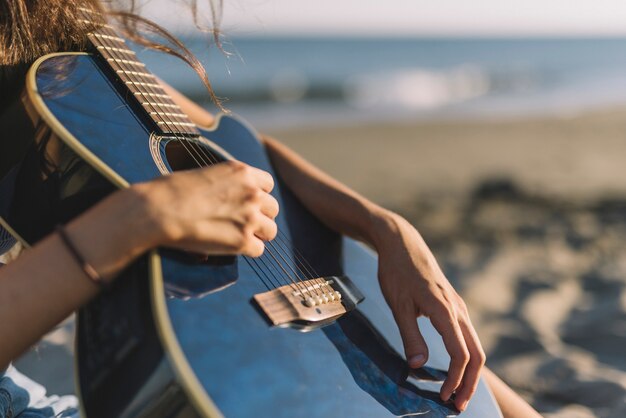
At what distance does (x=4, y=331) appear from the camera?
1039mm

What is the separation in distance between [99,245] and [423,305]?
0.74 metres

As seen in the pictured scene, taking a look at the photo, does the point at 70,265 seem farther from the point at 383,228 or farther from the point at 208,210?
the point at 383,228

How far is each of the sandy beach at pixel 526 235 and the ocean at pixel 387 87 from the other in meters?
2.22

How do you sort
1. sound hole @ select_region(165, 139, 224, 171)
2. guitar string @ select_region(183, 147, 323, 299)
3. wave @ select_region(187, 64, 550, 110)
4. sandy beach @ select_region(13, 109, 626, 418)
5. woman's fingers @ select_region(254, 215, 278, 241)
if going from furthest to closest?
wave @ select_region(187, 64, 550, 110), sandy beach @ select_region(13, 109, 626, 418), sound hole @ select_region(165, 139, 224, 171), guitar string @ select_region(183, 147, 323, 299), woman's fingers @ select_region(254, 215, 278, 241)

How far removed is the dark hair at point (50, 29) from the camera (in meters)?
1.43

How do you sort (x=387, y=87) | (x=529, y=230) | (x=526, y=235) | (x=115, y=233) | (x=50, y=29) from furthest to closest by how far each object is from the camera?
(x=387, y=87), (x=529, y=230), (x=526, y=235), (x=50, y=29), (x=115, y=233)

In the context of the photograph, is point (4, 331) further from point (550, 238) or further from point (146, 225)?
point (550, 238)

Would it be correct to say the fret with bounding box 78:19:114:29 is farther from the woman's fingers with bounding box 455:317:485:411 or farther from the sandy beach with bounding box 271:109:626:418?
the sandy beach with bounding box 271:109:626:418

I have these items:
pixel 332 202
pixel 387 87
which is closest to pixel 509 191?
pixel 332 202

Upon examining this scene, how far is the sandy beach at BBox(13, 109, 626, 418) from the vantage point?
240 centimetres

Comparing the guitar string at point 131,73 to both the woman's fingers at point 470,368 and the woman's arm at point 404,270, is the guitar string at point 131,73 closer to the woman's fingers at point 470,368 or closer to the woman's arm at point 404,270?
the woman's arm at point 404,270

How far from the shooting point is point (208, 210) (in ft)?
3.53

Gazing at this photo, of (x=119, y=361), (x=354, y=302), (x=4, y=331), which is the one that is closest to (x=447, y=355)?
(x=354, y=302)

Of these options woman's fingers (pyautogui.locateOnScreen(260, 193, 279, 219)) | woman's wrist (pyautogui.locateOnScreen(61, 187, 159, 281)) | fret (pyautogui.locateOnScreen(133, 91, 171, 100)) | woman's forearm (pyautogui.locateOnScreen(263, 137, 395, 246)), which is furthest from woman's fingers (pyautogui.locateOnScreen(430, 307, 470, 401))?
fret (pyautogui.locateOnScreen(133, 91, 171, 100))
